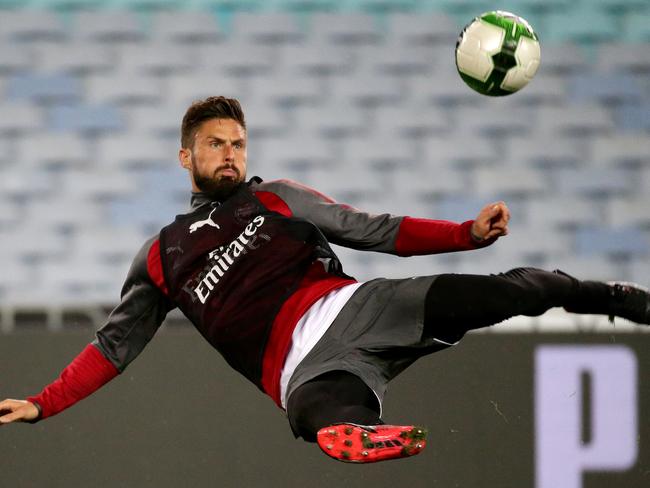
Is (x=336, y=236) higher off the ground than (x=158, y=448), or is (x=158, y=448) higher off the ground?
(x=336, y=236)

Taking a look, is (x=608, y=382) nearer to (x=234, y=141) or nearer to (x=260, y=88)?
(x=234, y=141)

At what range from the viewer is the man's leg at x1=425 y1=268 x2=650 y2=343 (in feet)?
8.84

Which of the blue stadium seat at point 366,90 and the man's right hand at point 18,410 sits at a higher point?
the blue stadium seat at point 366,90

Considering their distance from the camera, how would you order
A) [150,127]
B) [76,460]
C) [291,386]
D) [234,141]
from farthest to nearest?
[150,127], [76,460], [234,141], [291,386]

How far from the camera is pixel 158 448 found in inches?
143

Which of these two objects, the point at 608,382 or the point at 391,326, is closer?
the point at 391,326

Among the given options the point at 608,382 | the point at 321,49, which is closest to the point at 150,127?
the point at 321,49

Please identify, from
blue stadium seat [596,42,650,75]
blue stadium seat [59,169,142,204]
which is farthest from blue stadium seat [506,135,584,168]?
blue stadium seat [59,169,142,204]

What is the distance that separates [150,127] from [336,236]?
8.27 feet

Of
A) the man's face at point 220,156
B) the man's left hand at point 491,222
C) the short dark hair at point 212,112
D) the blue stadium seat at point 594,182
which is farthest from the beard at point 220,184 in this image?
the blue stadium seat at point 594,182

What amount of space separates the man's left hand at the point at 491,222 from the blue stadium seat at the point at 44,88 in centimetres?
310

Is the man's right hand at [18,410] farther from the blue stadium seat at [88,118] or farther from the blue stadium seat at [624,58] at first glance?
the blue stadium seat at [624,58]

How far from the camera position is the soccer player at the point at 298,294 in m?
2.72

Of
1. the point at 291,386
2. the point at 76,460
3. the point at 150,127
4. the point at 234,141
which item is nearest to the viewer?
the point at 291,386
